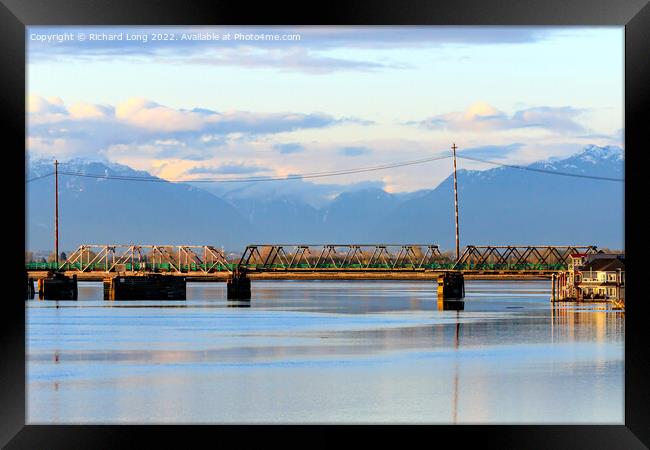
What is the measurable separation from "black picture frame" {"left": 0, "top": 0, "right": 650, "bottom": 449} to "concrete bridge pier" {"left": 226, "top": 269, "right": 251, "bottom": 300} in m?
98.7

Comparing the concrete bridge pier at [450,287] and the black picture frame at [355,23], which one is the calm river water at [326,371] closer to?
the black picture frame at [355,23]

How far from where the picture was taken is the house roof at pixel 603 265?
9700 cm

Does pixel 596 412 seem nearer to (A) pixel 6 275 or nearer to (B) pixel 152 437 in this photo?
(B) pixel 152 437

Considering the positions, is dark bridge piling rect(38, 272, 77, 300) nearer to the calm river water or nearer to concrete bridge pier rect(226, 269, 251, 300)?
concrete bridge pier rect(226, 269, 251, 300)

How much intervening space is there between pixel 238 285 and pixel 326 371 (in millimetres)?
79630

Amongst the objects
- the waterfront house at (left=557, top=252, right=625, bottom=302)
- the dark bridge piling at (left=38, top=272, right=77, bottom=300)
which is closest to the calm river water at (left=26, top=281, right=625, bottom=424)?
the waterfront house at (left=557, top=252, right=625, bottom=302)

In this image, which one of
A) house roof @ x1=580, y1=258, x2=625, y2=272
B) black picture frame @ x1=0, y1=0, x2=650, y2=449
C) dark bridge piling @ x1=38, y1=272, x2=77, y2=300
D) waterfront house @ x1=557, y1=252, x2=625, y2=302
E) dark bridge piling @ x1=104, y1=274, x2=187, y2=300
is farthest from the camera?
dark bridge piling @ x1=104, y1=274, x2=187, y2=300

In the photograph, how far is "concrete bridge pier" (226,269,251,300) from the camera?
392 ft

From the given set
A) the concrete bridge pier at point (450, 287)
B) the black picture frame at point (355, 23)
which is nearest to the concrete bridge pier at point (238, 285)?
the concrete bridge pier at point (450, 287)

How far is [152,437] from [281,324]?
167 feet

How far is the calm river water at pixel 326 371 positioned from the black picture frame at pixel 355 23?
9078 mm

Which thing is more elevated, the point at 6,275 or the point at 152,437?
the point at 6,275

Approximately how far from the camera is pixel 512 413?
31078mm

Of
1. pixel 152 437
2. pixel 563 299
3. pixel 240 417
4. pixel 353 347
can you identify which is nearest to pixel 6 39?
pixel 152 437
